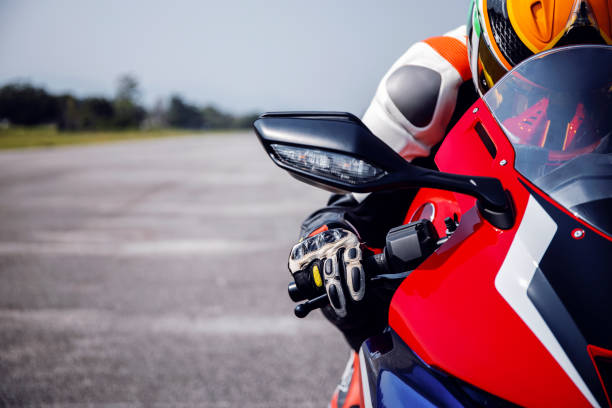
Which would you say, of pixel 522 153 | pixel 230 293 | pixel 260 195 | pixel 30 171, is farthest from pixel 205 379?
pixel 30 171

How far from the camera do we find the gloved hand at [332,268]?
0.98 metres

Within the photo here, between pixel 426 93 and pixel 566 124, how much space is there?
0.46m

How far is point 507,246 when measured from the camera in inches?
30.0

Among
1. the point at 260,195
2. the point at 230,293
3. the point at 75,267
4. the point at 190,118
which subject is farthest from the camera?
the point at 190,118

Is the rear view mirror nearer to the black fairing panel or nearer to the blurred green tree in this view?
the black fairing panel

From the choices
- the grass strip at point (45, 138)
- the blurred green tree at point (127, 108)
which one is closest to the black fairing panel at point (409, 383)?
the grass strip at point (45, 138)

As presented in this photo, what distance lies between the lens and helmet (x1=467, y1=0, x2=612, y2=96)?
3.51 ft

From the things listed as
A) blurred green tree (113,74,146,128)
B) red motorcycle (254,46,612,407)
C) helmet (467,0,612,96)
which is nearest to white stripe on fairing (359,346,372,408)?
red motorcycle (254,46,612,407)

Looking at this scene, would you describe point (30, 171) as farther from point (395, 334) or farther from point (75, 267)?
point (395, 334)

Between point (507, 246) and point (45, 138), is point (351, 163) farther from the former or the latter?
point (45, 138)

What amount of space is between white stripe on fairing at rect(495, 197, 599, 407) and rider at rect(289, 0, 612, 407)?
12.1 inches

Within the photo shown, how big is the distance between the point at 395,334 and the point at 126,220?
697 cm

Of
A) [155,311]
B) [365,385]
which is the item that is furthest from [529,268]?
[155,311]

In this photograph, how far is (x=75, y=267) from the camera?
5.04m
